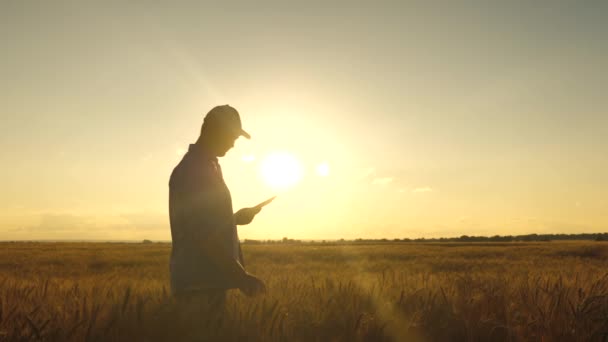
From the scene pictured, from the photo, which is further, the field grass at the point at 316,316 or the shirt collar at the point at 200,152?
the shirt collar at the point at 200,152

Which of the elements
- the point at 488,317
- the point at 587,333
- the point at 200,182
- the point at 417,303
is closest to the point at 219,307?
the point at 200,182

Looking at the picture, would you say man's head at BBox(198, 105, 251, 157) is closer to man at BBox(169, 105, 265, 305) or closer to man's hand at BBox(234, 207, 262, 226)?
man at BBox(169, 105, 265, 305)

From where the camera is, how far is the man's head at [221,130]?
Answer: 3199 millimetres

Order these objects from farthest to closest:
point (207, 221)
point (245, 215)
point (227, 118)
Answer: point (245, 215), point (227, 118), point (207, 221)

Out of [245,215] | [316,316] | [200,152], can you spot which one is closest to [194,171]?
[200,152]

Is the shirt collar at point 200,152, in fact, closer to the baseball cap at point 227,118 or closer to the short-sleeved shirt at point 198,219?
the short-sleeved shirt at point 198,219

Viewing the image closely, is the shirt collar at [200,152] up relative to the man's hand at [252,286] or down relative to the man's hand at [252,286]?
up

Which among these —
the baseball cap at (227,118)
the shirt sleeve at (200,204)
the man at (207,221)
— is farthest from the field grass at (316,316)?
the baseball cap at (227,118)

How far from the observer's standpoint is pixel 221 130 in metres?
A: 3.23

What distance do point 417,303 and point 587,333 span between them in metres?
0.90

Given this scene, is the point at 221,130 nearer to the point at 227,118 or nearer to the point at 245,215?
the point at 227,118

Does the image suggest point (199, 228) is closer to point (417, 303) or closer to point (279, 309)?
point (279, 309)

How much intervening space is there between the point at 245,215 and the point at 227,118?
809 millimetres

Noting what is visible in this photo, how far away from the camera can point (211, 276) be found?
3088 mm
